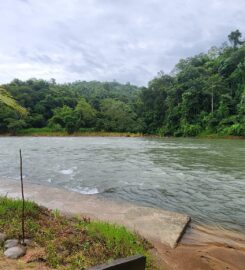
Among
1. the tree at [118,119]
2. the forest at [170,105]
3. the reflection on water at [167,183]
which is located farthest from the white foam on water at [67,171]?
the tree at [118,119]

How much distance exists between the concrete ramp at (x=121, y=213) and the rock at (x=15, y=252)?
80.5 inches

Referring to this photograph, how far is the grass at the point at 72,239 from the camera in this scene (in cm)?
345

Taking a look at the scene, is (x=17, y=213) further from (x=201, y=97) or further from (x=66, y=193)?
(x=201, y=97)

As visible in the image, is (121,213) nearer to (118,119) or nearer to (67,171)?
(67,171)

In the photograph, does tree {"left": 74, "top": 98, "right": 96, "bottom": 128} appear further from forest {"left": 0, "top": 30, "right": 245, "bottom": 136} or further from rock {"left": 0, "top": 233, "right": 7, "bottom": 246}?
rock {"left": 0, "top": 233, "right": 7, "bottom": 246}

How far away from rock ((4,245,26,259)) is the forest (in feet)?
120

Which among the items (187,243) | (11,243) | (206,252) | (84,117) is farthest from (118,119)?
(11,243)

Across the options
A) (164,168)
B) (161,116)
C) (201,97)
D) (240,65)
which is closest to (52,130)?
(161,116)

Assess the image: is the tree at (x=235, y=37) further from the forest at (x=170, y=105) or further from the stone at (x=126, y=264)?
the stone at (x=126, y=264)

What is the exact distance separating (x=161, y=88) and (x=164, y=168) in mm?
41607

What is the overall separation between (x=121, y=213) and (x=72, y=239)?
223cm

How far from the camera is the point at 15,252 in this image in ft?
11.7

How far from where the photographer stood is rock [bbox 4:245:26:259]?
350cm

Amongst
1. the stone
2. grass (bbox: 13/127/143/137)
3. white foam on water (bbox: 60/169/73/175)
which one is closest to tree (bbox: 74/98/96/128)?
grass (bbox: 13/127/143/137)
